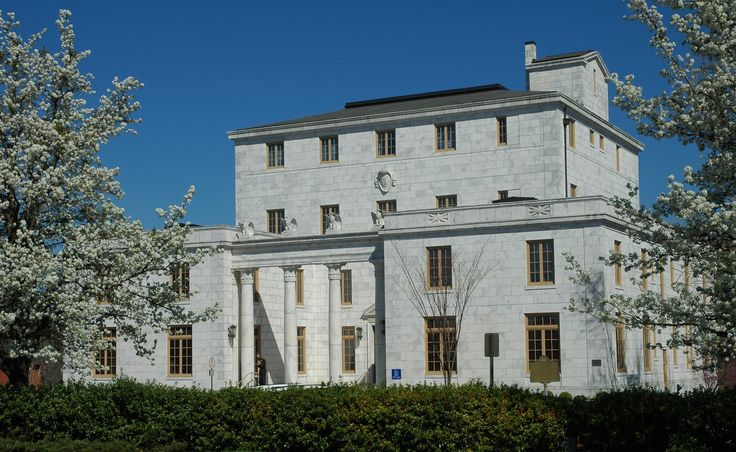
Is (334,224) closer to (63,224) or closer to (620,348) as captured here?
(620,348)

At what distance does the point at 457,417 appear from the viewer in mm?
20984

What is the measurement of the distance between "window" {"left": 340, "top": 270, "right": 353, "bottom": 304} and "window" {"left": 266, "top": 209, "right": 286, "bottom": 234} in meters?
4.42

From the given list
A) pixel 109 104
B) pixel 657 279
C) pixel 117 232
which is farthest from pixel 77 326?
pixel 657 279

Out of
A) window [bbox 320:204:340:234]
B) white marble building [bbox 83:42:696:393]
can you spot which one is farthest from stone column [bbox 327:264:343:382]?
window [bbox 320:204:340:234]

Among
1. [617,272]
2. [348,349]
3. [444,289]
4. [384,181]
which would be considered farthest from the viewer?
[348,349]

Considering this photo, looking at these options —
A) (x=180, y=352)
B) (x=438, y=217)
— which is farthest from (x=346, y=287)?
(x=438, y=217)

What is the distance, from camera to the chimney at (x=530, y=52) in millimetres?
59031

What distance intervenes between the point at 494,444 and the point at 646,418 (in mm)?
3120

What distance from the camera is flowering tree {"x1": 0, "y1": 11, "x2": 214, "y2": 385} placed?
25.0m

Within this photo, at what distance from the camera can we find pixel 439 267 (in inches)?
1753

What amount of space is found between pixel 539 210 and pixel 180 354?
19.3m

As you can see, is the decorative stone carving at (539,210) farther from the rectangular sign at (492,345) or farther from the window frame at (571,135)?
the rectangular sign at (492,345)

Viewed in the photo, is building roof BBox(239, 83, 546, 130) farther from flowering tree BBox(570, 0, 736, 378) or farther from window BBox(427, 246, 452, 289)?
flowering tree BBox(570, 0, 736, 378)

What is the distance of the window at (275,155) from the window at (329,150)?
252cm
